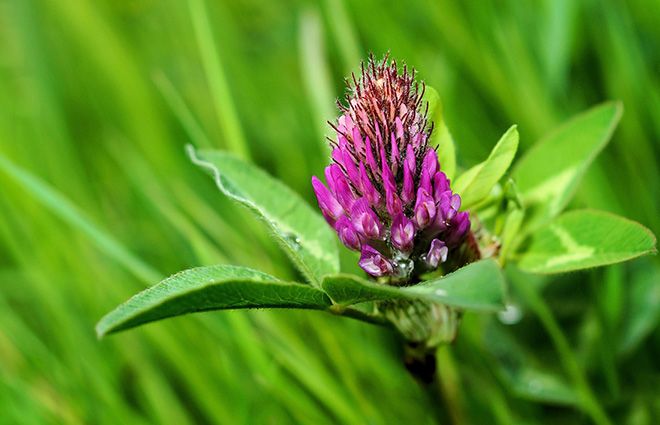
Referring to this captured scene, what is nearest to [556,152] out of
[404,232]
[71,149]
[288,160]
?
[404,232]

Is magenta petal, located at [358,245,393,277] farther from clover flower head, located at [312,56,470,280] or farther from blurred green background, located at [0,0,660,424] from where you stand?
blurred green background, located at [0,0,660,424]

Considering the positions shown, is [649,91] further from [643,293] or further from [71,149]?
[71,149]

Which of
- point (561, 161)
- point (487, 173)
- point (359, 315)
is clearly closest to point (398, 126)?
point (487, 173)

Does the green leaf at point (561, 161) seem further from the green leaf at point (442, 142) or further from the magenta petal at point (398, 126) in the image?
the magenta petal at point (398, 126)

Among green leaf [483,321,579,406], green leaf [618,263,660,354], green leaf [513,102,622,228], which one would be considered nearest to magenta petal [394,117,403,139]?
green leaf [513,102,622,228]

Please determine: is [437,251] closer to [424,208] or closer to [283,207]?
[424,208]
